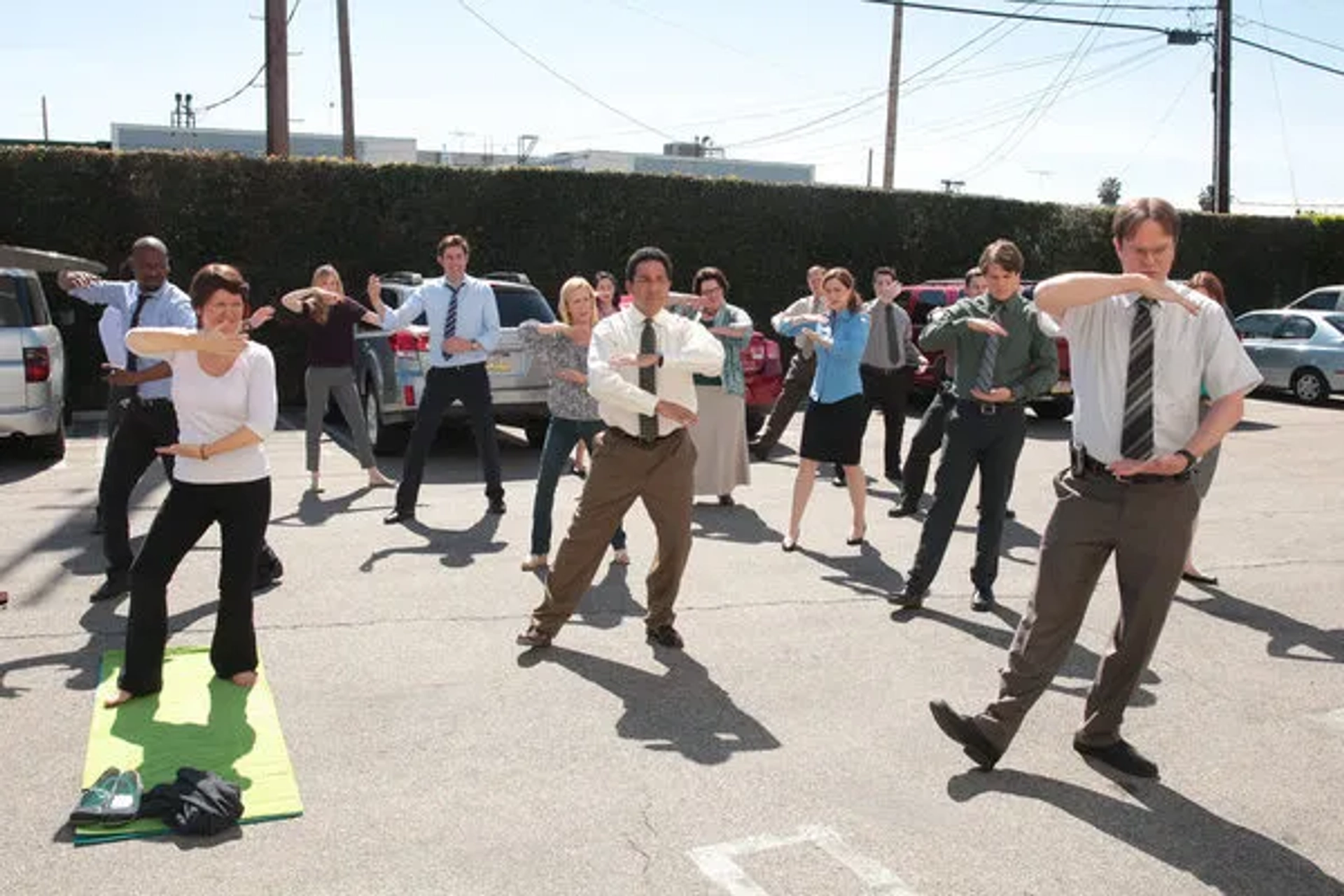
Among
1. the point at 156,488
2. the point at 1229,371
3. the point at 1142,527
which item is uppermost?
the point at 1229,371

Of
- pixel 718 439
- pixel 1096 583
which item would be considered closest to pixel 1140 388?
pixel 1096 583

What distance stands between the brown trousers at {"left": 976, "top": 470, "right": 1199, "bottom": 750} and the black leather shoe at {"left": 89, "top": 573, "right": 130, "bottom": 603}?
179 inches

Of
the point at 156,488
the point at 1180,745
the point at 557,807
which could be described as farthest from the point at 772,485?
the point at 557,807

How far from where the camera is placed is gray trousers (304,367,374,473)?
400 inches

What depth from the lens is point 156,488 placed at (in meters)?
9.98

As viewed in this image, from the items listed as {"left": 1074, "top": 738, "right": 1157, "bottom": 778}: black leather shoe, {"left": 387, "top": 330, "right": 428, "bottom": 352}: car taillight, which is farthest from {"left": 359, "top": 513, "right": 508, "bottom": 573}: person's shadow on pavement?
{"left": 1074, "top": 738, "right": 1157, "bottom": 778}: black leather shoe

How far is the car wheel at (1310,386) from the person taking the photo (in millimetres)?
17922

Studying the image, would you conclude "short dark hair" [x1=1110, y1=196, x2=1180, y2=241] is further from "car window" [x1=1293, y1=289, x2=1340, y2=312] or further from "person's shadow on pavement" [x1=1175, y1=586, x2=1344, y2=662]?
"car window" [x1=1293, y1=289, x2=1340, y2=312]

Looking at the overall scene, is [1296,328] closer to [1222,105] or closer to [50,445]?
[1222,105]

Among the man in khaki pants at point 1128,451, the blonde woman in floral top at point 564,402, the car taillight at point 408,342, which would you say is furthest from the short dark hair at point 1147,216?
the car taillight at point 408,342

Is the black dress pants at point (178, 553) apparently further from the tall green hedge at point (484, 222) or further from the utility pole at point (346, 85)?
the utility pole at point (346, 85)

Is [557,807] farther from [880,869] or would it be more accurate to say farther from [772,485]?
[772,485]

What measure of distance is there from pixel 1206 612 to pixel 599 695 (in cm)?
361

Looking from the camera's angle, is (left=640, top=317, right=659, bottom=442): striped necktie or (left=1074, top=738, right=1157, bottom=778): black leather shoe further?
(left=640, top=317, right=659, bottom=442): striped necktie
